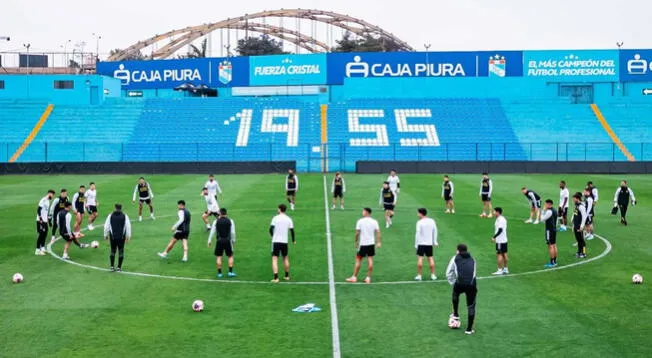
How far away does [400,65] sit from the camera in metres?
81.9

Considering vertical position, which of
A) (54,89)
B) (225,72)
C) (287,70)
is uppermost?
(287,70)

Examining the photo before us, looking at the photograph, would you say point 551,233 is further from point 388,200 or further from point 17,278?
point 17,278

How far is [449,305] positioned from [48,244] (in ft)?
50.4

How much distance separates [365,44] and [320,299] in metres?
116

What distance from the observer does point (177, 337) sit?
15.4 m

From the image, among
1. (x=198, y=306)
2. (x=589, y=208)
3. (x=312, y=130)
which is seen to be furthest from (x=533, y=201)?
(x=312, y=130)

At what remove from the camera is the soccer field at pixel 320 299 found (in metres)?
14.9

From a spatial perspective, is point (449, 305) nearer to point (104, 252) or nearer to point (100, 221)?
point (104, 252)

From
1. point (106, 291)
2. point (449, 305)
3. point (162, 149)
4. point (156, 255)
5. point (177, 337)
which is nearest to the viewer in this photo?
point (177, 337)

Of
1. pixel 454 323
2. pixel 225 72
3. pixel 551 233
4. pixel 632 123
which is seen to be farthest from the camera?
pixel 225 72

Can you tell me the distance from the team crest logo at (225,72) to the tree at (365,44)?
162ft

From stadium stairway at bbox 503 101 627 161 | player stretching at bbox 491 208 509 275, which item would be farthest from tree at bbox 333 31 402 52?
player stretching at bbox 491 208 509 275

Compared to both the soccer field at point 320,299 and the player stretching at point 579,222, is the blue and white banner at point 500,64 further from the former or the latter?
the player stretching at point 579,222

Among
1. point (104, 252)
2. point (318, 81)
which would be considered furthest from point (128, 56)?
point (104, 252)
